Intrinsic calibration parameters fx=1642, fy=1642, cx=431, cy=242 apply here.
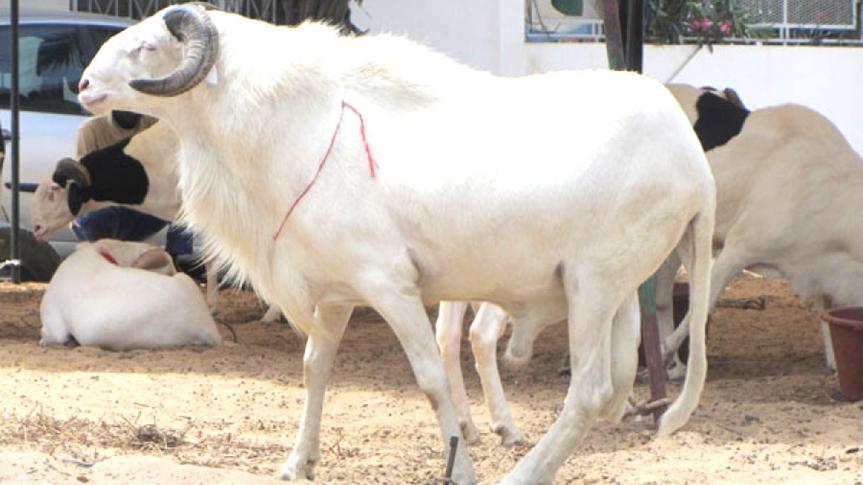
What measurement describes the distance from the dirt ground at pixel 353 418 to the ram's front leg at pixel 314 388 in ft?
0.46

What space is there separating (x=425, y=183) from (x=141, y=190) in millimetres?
5857

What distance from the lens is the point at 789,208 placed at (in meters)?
10.0

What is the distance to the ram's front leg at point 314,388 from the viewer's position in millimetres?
6871

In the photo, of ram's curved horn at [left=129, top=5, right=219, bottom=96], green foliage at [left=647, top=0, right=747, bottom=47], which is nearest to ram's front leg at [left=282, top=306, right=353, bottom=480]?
ram's curved horn at [left=129, top=5, right=219, bottom=96]

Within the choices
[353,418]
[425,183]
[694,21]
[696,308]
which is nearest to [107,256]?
[353,418]

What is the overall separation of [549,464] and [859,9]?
47.4 ft

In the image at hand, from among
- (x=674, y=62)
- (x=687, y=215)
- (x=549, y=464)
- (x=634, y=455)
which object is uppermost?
(x=687, y=215)

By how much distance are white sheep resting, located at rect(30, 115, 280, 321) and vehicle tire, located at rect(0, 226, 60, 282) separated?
6.01 feet

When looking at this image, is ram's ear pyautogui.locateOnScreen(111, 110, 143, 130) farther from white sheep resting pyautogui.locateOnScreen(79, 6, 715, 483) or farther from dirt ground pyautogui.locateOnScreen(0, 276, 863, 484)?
white sheep resting pyautogui.locateOnScreen(79, 6, 715, 483)

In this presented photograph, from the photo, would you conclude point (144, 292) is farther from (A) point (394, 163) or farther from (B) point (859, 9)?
(B) point (859, 9)

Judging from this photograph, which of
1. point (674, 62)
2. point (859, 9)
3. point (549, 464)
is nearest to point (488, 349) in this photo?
point (549, 464)

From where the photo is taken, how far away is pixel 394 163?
6.40 metres

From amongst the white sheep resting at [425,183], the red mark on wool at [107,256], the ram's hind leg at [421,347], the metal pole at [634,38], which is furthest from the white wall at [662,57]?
the ram's hind leg at [421,347]

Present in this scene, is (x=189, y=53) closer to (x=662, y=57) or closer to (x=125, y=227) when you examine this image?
(x=125, y=227)
